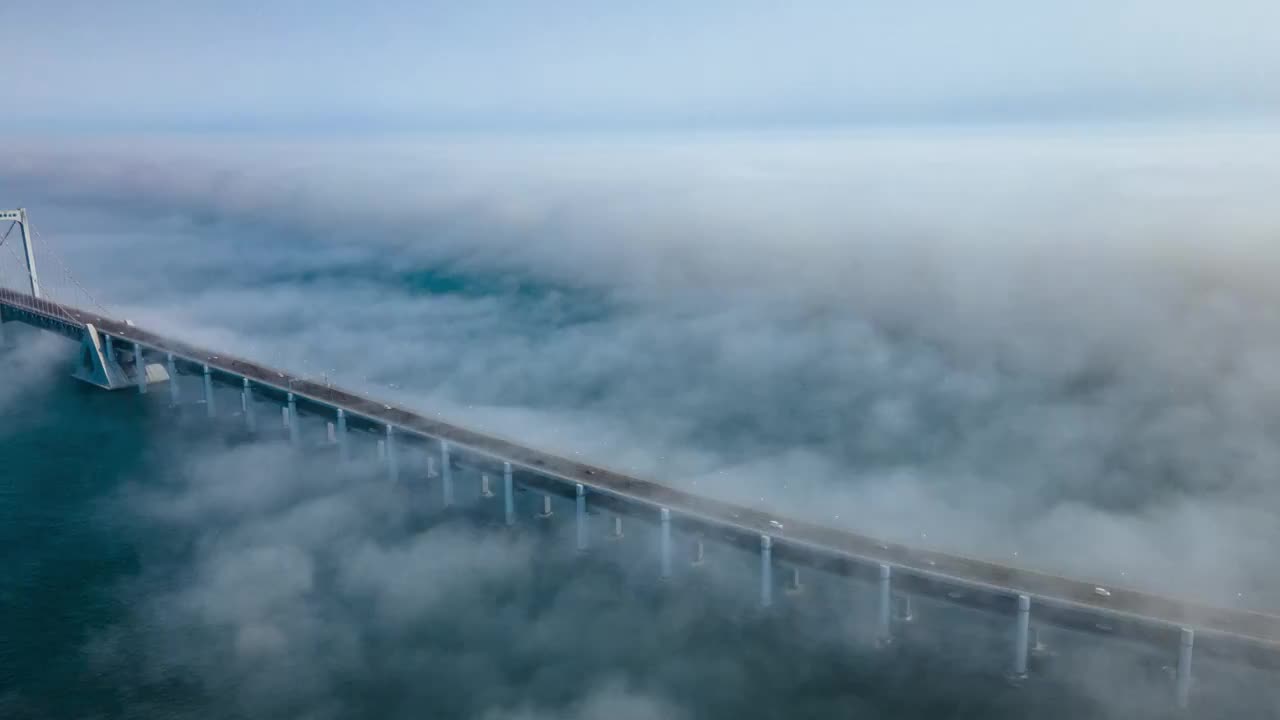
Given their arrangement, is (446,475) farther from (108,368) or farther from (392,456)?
(108,368)

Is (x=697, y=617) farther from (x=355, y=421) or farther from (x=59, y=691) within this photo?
(x=355, y=421)

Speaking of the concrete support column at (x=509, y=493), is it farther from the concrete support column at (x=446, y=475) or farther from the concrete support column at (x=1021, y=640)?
the concrete support column at (x=1021, y=640)

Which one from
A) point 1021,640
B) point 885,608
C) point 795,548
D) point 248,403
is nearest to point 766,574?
point 795,548

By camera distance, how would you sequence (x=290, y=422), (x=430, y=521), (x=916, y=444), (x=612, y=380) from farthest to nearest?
(x=612, y=380) → (x=916, y=444) → (x=290, y=422) → (x=430, y=521)

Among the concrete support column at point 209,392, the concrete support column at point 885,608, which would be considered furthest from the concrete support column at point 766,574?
the concrete support column at point 209,392

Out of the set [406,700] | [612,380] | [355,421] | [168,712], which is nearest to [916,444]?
[612,380]

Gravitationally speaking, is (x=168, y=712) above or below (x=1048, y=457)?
above
